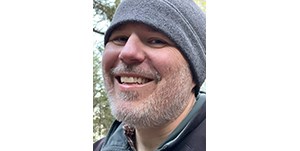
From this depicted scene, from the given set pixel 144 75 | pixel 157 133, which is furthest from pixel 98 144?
pixel 144 75

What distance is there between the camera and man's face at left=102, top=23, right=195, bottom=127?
2.14 ft

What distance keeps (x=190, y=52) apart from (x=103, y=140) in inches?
12.7

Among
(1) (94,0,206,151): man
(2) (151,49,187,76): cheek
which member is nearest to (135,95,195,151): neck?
(1) (94,0,206,151): man

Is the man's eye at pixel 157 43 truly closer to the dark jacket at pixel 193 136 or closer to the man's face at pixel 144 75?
the man's face at pixel 144 75

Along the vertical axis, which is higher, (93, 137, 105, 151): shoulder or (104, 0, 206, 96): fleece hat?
(104, 0, 206, 96): fleece hat

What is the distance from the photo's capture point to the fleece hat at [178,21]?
Answer: 0.67 metres

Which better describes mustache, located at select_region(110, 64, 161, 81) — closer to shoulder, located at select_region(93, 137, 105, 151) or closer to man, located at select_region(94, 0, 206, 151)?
man, located at select_region(94, 0, 206, 151)

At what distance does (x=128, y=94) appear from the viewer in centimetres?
68

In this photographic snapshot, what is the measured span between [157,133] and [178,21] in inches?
9.4
